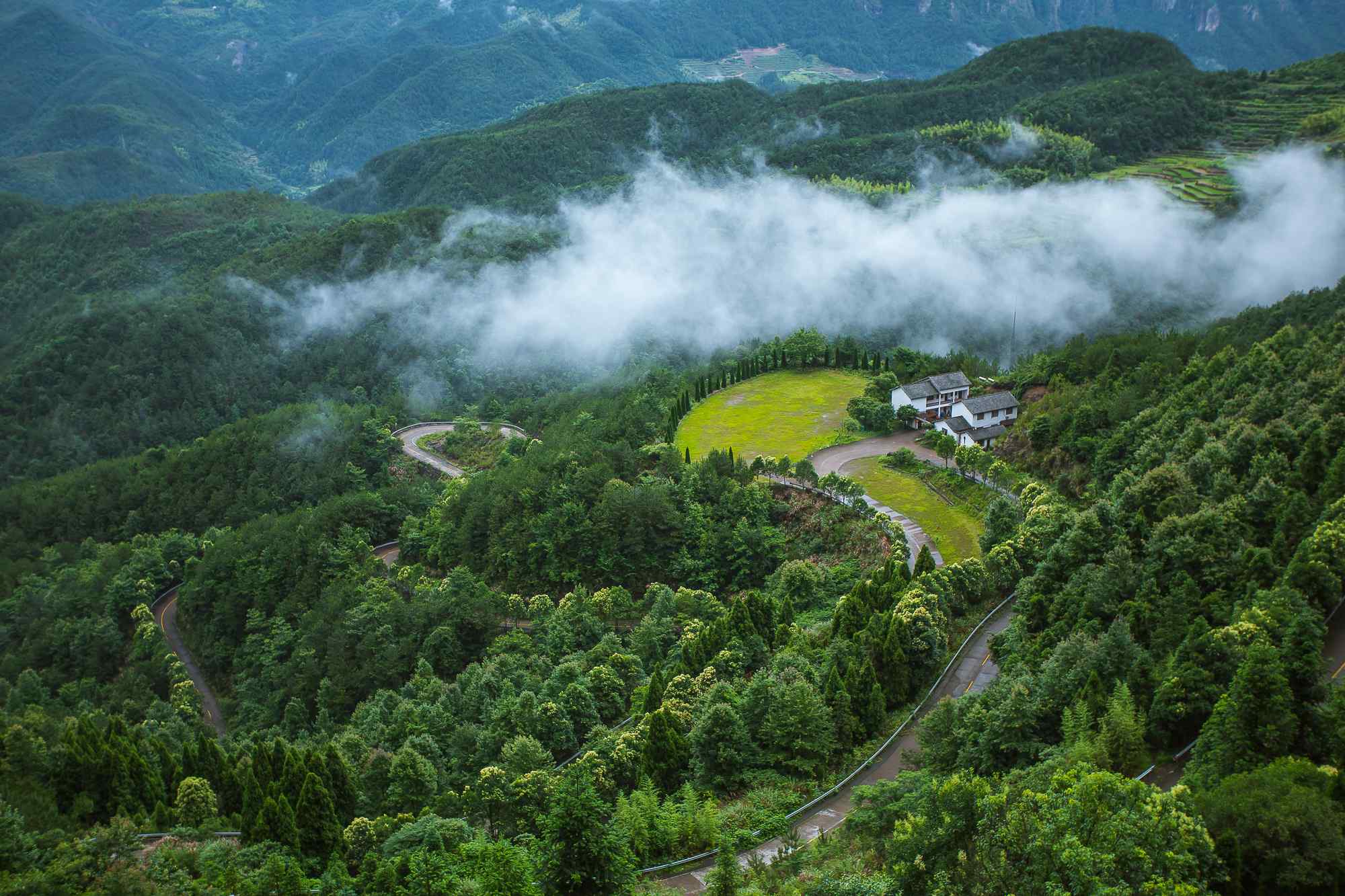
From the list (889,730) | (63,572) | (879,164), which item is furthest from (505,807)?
(879,164)

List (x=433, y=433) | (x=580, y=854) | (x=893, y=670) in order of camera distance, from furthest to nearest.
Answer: (x=433, y=433), (x=893, y=670), (x=580, y=854)

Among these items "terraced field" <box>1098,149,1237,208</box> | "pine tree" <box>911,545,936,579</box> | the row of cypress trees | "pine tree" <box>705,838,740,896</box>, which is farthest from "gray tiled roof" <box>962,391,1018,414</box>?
"terraced field" <box>1098,149,1237,208</box>

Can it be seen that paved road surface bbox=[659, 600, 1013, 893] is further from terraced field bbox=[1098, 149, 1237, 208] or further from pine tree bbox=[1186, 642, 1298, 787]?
terraced field bbox=[1098, 149, 1237, 208]

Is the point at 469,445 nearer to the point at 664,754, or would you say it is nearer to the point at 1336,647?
the point at 664,754

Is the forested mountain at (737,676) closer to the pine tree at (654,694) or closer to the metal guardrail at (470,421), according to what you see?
the pine tree at (654,694)

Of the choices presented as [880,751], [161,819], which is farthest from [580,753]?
[161,819]

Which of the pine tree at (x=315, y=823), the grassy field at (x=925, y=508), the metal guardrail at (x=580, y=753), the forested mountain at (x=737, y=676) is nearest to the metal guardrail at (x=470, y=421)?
the forested mountain at (x=737, y=676)
